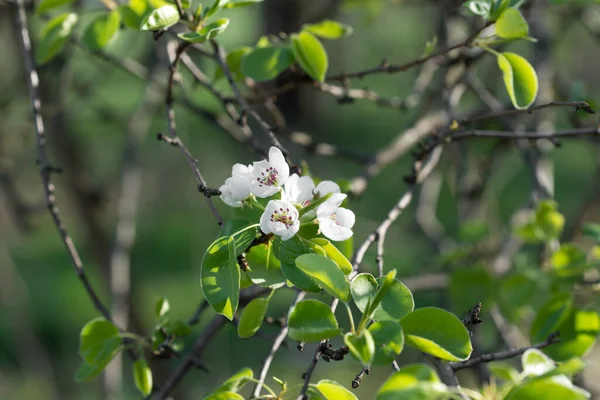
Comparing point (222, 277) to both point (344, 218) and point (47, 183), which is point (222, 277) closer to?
point (344, 218)

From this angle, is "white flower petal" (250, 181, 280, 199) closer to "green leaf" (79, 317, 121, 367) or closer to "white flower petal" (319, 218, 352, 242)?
"white flower petal" (319, 218, 352, 242)

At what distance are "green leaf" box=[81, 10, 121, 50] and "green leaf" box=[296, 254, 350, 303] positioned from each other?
A: 1.70ft

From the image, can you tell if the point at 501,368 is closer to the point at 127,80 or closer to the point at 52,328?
the point at 52,328

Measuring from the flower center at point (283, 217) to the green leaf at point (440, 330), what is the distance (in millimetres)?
132

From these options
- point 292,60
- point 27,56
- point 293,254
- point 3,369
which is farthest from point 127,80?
point 293,254

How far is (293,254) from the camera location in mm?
591

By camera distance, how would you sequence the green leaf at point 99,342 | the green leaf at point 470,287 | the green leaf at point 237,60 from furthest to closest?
the green leaf at point 470,287
the green leaf at point 237,60
the green leaf at point 99,342

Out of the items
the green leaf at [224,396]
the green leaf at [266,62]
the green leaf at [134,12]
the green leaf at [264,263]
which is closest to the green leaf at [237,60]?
the green leaf at [266,62]

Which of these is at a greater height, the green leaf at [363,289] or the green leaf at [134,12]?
the green leaf at [134,12]

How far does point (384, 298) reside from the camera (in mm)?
575

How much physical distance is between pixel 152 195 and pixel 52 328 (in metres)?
1.07

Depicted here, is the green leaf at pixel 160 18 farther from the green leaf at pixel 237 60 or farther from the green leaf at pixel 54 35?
the green leaf at pixel 54 35

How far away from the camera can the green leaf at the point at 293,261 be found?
1.91ft

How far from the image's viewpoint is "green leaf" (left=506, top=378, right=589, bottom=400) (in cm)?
45
